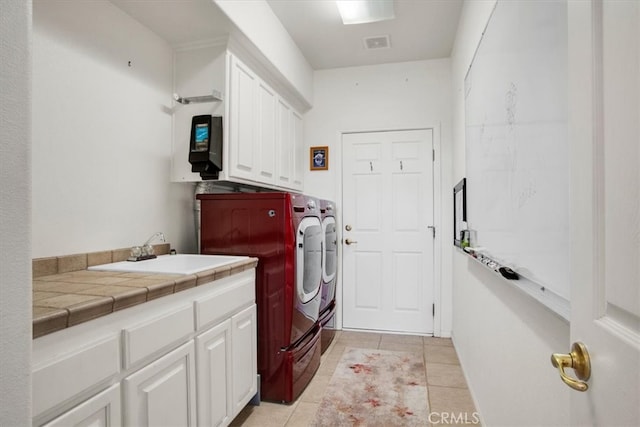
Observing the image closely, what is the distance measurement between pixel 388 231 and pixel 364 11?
1.94 meters

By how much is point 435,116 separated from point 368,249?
4.81 feet

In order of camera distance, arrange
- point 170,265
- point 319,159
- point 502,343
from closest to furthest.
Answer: point 502,343
point 170,265
point 319,159

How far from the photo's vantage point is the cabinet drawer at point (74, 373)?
828mm

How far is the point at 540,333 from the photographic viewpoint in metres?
1.01

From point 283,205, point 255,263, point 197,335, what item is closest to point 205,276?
point 197,335

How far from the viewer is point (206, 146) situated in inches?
81.6

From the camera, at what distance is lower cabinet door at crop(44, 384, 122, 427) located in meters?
0.90

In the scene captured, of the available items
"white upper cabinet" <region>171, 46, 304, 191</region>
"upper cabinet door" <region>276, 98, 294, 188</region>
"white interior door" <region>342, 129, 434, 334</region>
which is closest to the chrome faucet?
"white upper cabinet" <region>171, 46, 304, 191</region>

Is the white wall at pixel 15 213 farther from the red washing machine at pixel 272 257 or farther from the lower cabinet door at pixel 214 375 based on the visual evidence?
the red washing machine at pixel 272 257

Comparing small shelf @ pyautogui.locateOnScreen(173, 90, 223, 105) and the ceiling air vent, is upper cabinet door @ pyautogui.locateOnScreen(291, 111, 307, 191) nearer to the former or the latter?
the ceiling air vent

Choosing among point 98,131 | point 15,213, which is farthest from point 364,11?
point 15,213

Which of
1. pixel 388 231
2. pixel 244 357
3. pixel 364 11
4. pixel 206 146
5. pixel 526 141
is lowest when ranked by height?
pixel 244 357

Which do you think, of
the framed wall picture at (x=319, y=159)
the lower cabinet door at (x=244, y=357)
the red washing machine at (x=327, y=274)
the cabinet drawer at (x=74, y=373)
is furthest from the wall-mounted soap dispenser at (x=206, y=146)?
the framed wall picture at (x=319, y=159)

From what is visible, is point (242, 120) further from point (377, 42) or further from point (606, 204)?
point (606, 204)
